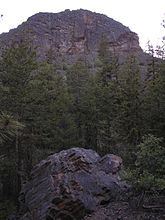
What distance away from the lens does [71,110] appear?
30.2 metres

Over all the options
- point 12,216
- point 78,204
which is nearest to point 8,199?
point 12,216

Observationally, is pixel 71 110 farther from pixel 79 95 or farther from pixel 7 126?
pixel 7 126

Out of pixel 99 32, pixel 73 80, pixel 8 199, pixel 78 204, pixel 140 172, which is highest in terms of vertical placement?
pixel 99 32

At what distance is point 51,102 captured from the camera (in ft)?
88.5

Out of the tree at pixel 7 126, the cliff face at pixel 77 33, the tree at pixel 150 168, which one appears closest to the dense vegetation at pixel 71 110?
the tree at pixel 150 168

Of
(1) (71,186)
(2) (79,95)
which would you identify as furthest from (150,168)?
(2) (79,95)

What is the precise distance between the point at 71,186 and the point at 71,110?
14244 mm

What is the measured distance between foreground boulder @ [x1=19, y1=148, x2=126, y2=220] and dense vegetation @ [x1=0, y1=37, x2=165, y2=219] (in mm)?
2524

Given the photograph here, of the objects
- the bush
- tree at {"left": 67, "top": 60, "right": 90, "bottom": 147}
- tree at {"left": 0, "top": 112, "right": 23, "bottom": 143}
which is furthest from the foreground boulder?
tree at {"left": 67, "top": 60, "right": 90, "bottom": 147}

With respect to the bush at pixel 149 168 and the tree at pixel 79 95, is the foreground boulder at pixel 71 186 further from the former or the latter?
the tree at pixel 79 95

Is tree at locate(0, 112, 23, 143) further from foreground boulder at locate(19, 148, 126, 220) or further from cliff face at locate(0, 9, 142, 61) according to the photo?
cliff face at locate(0, 9, 142, 61)

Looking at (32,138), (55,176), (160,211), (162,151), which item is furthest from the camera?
(32,138)

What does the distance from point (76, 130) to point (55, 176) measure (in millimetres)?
11556

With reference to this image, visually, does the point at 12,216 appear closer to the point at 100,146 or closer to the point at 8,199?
the point at 8,199
